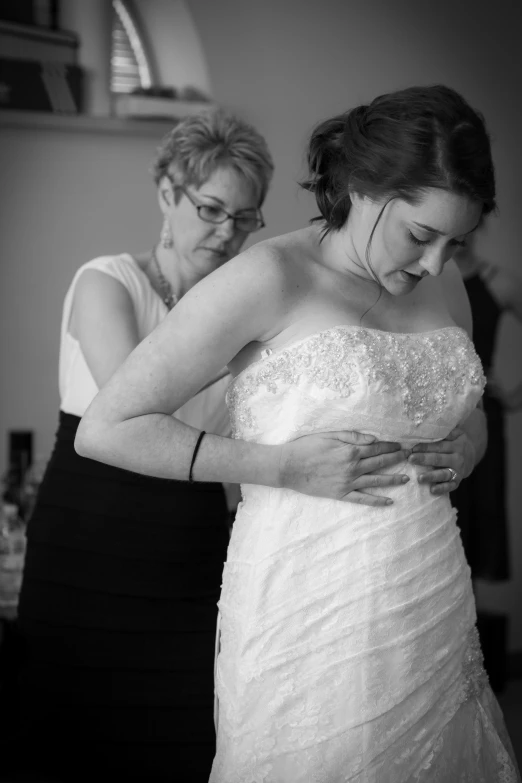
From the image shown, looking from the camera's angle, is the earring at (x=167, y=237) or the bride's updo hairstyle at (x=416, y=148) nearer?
the bride's updo hairstyle at (x=416, y=148)

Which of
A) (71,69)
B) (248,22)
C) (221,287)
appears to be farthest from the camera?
(248,22)

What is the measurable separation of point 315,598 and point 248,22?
294 cm

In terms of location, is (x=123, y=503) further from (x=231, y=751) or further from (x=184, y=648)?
(x=231, y=751)

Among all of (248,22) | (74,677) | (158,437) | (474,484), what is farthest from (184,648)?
(248,22)

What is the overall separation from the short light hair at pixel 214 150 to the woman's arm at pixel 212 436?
64 cm

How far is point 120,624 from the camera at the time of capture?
76.6 inches

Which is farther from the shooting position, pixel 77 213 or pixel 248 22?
pixel 248 22

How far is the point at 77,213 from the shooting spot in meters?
3.50

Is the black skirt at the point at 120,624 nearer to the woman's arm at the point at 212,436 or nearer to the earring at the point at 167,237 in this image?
the earring at the point at 167,237

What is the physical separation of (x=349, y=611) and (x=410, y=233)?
0.58 m

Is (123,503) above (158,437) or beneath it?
beneath

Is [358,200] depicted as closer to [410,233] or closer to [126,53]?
[410,233]

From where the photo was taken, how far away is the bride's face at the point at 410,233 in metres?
1.35

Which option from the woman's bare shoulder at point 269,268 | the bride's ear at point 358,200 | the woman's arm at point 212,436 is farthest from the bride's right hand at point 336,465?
the bride's ear at point 358,200
